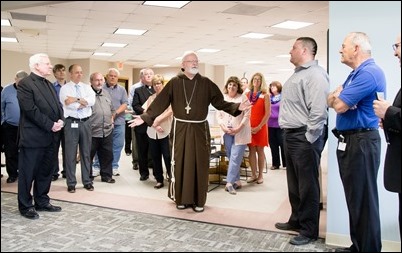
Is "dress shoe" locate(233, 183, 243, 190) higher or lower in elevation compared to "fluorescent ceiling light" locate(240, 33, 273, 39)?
lower

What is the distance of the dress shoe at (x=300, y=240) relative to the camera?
2951 millimetres

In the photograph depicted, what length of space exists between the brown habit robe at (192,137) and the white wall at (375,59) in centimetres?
123

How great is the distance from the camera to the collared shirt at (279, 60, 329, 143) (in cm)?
285

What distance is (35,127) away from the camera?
3598mm

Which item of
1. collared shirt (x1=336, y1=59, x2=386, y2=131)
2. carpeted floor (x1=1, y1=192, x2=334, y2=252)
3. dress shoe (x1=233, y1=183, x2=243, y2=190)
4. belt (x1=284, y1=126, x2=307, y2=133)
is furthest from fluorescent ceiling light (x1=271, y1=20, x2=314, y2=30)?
carpeted floor (x1=1, y1=192, x2=334, y2=252)

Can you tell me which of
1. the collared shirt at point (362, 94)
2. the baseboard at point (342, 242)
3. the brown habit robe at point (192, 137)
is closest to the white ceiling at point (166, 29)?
the brown habit robe at point (192, 137)

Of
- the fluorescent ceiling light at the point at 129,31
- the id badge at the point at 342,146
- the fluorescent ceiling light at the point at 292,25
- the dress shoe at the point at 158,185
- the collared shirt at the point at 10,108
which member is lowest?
the dress shoe at the point at 158,185

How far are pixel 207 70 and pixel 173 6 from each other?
31.7ft

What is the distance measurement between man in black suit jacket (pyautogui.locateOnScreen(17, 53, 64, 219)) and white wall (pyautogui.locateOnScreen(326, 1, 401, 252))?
2566 millimetres

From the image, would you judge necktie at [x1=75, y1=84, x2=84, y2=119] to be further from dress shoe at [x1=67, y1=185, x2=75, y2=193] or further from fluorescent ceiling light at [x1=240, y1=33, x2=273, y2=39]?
fluorescent ceiling light at [x1=240, y1=33, x2=273, y2=39]

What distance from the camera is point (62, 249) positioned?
2.85 metres

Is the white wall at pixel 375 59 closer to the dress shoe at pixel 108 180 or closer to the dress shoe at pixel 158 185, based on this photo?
the dress shoe at pixel 158 185

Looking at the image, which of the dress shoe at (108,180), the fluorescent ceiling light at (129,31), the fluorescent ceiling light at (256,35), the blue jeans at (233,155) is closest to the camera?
the blue jeans at (233,155)

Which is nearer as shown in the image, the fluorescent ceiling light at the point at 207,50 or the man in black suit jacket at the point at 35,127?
the man in black suit jacket at the point at 35,127
